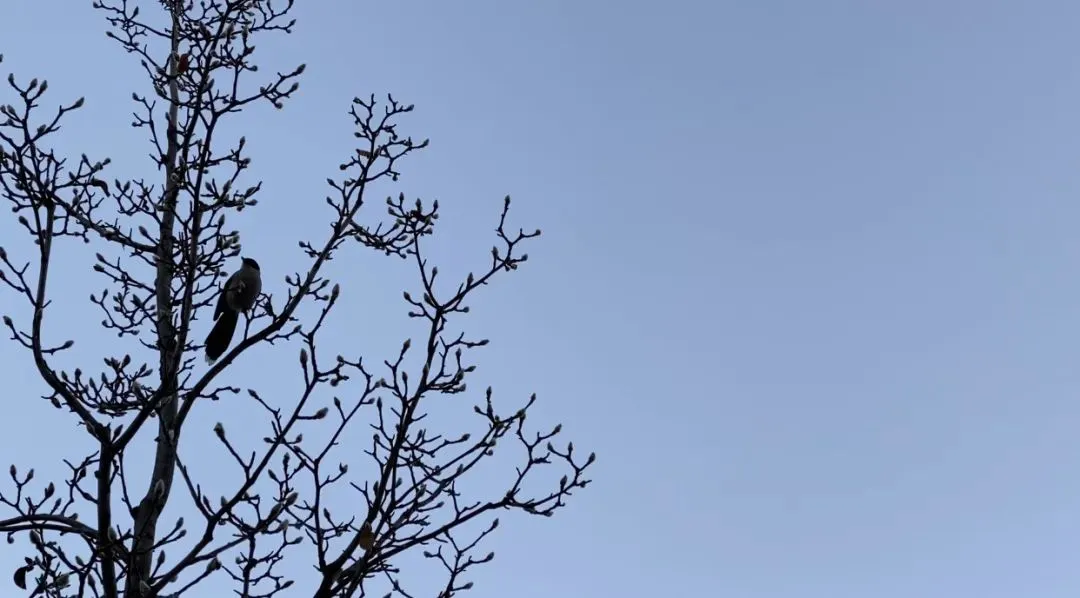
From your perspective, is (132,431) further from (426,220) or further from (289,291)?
(426,220)

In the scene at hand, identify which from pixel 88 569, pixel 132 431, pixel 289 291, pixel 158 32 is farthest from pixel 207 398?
pixel 158 32

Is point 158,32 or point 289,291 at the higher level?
point 158,32

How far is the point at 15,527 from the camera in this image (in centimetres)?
419

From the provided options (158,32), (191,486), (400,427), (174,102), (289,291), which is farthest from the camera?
(158,32)

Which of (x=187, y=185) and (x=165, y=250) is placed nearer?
(x=187, y=185)

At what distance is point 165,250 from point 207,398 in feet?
3.09

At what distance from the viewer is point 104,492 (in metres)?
4.27

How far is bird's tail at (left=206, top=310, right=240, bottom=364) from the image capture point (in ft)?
22.8

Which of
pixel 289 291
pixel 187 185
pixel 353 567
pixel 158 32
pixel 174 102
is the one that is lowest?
pixel 353 567

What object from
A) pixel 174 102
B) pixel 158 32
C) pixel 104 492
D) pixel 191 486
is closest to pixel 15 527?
pixel 104 492

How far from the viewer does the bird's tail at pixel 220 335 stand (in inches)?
273

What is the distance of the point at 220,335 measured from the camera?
699 cm

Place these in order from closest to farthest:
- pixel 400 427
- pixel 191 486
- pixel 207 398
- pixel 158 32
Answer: pixel 191 486, pixel 400 427, pixel 207 398, pixel 158 32

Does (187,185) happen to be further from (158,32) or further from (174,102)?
(158,32)
